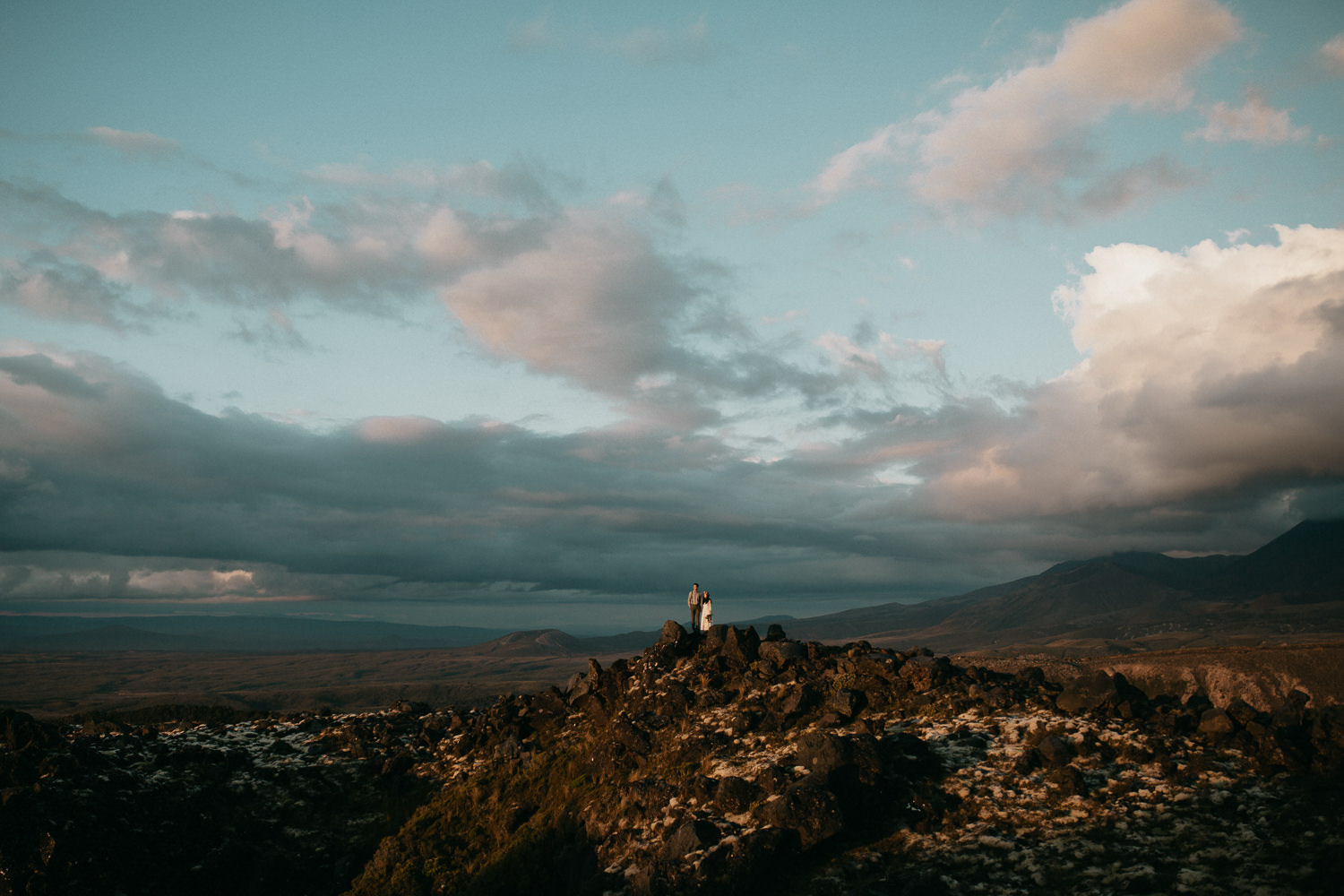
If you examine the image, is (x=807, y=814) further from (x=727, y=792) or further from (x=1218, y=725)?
(x=1218, y=725)

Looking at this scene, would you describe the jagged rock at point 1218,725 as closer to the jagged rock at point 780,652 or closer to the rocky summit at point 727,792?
the rocky summit at point 727,792

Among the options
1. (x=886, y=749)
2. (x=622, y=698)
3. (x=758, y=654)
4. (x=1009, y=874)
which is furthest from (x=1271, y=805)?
(x=622, y=698)

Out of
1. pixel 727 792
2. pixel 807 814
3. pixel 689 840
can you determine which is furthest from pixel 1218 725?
pixel 689 840

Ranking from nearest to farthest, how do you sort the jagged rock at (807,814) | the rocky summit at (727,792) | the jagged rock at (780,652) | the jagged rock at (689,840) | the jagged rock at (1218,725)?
1. the rocky summit at (727,792)
2. the jagged rock at (807,814)
3. the jagged rock at (689,840)
4. the jagged rock at (1218,725)
5. the jagged rock at (780,652)

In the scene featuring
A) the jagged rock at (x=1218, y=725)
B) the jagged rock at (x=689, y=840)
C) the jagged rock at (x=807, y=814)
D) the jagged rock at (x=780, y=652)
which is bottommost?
the jagged rock at (x=689, y=840)

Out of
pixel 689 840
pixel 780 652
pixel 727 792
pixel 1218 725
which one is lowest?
pixel 689 840

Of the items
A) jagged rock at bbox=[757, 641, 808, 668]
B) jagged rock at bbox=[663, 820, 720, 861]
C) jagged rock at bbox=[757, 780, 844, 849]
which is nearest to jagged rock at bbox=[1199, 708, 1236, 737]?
jagged rock at bbox=[757, 780, 844, 849]

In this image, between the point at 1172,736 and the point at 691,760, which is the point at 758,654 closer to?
the point at 691,760

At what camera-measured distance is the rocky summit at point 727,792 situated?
1734 cm

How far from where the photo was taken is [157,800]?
25.8 meters

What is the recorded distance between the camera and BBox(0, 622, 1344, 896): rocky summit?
1734 centimetres

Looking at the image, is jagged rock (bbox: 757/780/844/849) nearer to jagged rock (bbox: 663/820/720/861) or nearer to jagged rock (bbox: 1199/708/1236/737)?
jagged rock (bbox: 663/820/720/861)

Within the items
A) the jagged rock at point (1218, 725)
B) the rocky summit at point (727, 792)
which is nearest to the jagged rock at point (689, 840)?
the rocky summit at point (727, 792)

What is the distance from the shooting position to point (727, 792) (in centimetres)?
2025
